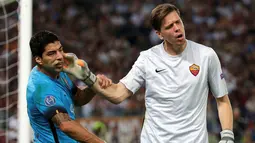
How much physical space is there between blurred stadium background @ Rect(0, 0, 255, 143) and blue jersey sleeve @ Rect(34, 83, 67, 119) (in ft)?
24.3

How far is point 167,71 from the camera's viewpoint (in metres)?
5.25

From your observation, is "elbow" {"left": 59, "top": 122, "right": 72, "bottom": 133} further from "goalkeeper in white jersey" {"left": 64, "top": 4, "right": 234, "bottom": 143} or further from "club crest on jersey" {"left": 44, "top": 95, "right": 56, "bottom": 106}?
"goalkeeper in white jersey" {"left": 64, "top": 4, "right": 234, "bottom": 143}

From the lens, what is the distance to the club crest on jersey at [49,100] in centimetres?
516

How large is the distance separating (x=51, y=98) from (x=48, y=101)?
38 millimetres

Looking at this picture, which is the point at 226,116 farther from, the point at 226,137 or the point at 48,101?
the point at 48,101

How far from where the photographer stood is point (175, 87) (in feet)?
17.0

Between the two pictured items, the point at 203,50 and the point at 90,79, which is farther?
the point at 203,50

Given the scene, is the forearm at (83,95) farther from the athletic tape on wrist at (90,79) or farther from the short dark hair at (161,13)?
the short dark hair at (161,13)

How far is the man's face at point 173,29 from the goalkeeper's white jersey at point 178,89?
152 millimetres

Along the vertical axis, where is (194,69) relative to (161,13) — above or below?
below

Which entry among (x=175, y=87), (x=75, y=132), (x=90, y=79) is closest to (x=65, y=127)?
(x=75, y=132)

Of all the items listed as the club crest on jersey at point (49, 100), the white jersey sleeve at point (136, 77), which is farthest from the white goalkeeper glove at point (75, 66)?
the white jersey sleeve at point (136, 77)

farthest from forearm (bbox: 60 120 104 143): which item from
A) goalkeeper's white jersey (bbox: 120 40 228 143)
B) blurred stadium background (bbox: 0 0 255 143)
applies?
blurred stadium background (bbox: 0 0 255 143)

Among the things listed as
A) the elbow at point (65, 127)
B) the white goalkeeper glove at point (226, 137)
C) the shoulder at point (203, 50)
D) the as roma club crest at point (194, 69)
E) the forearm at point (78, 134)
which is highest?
the shoulder at point (203, 50)
